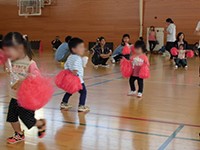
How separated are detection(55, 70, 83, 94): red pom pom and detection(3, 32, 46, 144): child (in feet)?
4.23

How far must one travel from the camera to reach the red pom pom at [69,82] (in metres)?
4.45

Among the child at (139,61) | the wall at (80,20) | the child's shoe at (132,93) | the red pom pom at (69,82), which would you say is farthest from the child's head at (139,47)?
the wall at (80,20)

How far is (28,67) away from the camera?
3072mm

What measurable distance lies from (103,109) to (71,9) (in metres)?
14.7

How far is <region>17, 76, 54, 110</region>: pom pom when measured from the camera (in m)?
2.89

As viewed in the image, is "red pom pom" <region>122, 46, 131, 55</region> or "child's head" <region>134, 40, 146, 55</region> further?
"red pom pom" <region>122, 46, 131, 55</region>

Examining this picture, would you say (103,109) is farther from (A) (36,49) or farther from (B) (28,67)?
(A) (36,49)

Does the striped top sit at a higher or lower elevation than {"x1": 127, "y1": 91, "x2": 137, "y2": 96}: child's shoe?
higher

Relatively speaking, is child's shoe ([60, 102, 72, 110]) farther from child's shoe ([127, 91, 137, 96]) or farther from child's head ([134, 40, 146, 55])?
child's head ([134, 40, 146, 55])

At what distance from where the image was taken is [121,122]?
12.9 feet

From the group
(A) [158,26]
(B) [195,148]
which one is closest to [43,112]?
(B) [195,148]

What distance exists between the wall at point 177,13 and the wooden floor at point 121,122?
9719 mm

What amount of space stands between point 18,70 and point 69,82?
1409 millimetres

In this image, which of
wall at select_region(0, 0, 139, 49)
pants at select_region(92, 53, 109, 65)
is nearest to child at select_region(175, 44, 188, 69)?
pants at select_region(92, 53, 109, 65)
